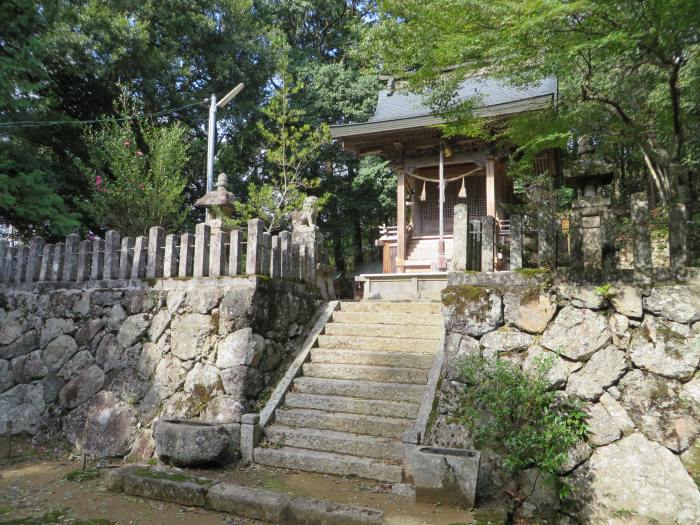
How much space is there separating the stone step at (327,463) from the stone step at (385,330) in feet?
6.49

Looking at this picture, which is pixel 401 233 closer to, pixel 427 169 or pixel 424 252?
pixel 424 252

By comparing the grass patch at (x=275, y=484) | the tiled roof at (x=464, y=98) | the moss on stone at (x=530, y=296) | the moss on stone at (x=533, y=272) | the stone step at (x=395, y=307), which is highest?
the tiled roof at (x=464, y=98)

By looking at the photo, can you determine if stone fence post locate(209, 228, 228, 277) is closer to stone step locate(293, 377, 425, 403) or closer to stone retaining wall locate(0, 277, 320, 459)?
stone retaining wall locate(0, 277, 320, 459)

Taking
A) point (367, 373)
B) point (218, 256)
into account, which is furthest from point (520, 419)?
point (218, 256)

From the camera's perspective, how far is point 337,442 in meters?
4.88

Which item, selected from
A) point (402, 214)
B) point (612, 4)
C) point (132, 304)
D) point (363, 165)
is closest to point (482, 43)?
point (612, 4)

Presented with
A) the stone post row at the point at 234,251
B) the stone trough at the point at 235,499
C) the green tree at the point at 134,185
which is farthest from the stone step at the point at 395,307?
the green tree at the point at 134,185

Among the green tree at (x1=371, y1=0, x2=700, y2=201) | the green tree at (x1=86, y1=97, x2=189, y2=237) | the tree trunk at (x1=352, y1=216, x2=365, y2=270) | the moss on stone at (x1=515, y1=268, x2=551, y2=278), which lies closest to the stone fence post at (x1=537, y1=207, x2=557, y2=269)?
the moss on stone at (x1=515, y1=268, x2=551, y2=278)

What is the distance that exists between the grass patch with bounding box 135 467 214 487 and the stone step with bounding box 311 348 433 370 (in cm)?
225

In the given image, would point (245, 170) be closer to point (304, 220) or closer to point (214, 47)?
point (214, 47)

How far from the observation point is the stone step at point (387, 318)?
21.3 ft

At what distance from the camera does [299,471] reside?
187 inches

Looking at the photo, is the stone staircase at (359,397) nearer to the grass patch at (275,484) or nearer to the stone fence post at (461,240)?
the grass patch at (275,484)

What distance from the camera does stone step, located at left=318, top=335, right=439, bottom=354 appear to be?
5.95 m
